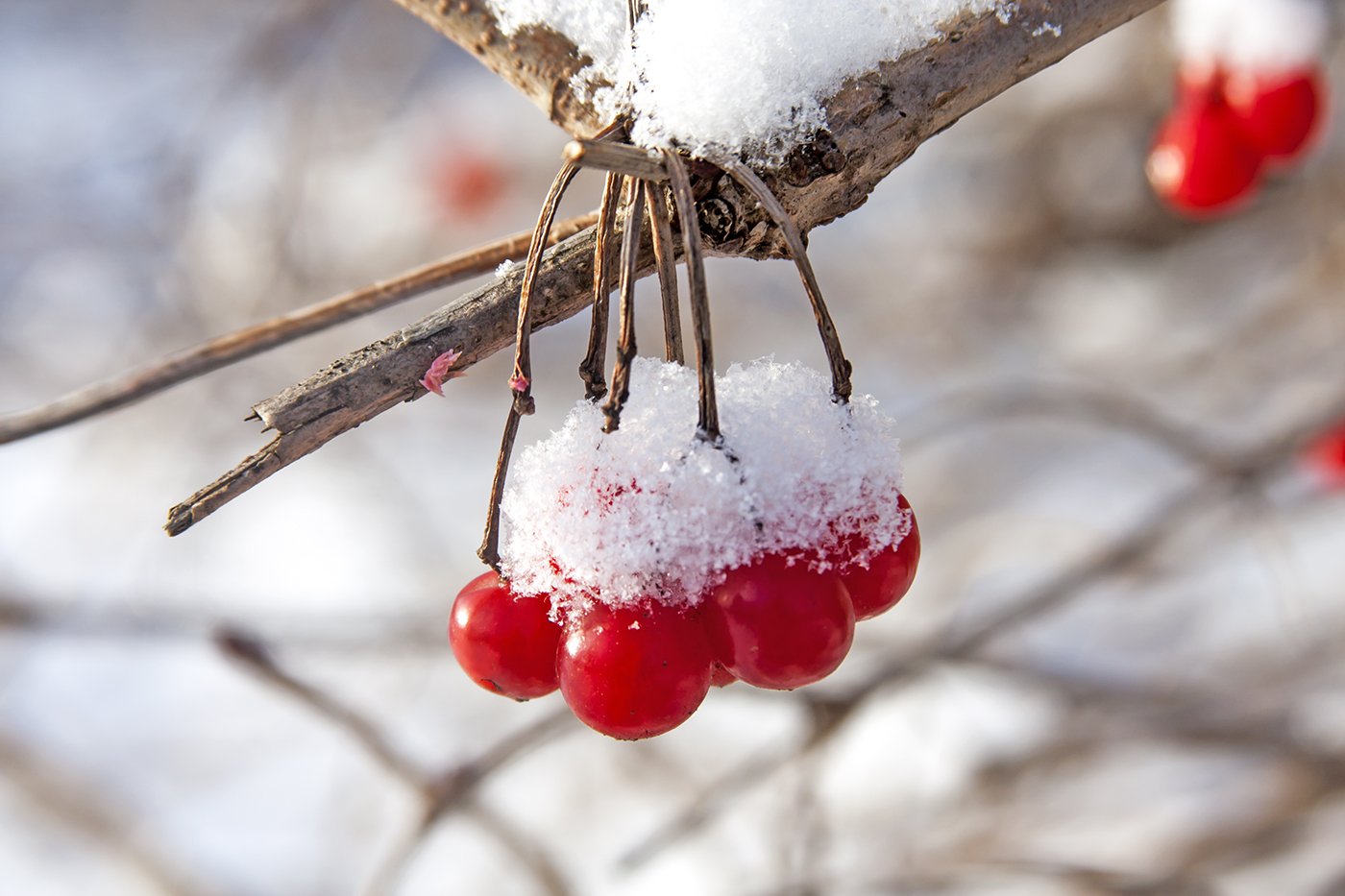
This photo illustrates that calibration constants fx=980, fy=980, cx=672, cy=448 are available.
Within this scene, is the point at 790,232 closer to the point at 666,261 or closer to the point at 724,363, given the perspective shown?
the point at 666,261

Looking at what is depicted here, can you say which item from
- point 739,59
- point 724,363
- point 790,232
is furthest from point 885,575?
point 724,363


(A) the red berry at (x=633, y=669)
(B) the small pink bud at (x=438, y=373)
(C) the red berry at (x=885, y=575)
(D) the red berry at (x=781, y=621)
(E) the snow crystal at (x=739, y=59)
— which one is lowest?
(A) the red berry at (x=633, y=669)

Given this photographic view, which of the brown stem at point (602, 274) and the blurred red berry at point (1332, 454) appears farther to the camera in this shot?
the blurred red berry at point (1332, 454)

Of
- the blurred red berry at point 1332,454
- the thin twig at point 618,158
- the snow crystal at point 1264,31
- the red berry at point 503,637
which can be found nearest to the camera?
the thin twig at point 618,158

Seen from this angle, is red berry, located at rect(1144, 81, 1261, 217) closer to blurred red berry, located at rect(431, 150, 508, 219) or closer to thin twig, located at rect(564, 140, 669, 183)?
thin twig, located at rect(564, 140, 669, 183)

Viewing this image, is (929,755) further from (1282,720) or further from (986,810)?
(1282,720)

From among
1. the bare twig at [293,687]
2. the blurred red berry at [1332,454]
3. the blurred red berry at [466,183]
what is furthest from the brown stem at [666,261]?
the blurred red berry at [466,183]

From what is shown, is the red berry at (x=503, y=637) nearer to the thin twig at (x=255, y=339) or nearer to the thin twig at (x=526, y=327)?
the thin twig at (x=526, y=327)
